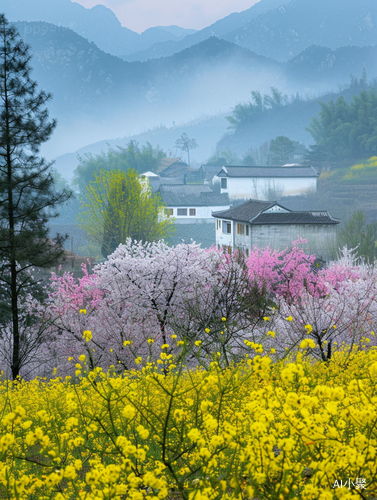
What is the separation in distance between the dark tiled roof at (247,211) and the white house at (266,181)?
A: 91.7ft

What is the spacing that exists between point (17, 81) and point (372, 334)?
13855mm

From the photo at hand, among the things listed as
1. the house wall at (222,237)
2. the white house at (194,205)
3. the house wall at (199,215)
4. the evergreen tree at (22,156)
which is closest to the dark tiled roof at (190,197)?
the white house at (194,205)

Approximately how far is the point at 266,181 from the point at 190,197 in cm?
1275

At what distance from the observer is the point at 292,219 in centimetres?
3950

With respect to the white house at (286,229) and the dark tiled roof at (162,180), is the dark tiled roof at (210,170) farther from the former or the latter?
the white house at (286,229)

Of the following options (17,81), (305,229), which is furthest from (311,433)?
(305,229)

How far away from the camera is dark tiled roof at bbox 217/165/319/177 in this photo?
73.9 meters

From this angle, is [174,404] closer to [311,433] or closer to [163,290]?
[311,433]

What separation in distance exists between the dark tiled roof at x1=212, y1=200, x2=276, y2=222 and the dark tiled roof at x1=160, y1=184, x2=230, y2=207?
2359 cm

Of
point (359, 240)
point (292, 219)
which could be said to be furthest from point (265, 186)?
point (359, 240)

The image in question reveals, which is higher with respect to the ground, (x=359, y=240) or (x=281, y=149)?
(x=281, y=149)

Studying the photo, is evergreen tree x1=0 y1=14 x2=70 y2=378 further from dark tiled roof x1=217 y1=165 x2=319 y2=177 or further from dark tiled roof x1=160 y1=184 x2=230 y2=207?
dark tiled roof x1=217 y1=165 x2=319 y2=177

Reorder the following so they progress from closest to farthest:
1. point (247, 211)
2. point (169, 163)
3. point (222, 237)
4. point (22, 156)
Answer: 1. point (22, 156)
2. point (247, 211)
3. point (222, 237)
4. point (169, 163)

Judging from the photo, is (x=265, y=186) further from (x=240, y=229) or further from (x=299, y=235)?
(x=299, y=235)
